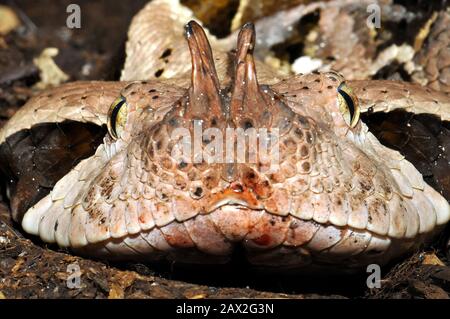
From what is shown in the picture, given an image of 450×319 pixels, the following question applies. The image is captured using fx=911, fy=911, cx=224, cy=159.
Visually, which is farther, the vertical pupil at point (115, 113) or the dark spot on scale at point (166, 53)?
the dark spot on scale at point (166, 53)

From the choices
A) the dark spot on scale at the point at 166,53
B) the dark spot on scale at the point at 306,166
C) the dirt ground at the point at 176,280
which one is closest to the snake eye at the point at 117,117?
the dirt ground at the point at 176,280

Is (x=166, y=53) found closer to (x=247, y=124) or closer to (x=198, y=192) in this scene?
(x=247, y=124)

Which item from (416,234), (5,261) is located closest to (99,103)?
(5,261)

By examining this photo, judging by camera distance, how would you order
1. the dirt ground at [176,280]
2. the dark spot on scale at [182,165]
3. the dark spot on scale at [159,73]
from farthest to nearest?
1. the dark spot on scale at [159,73]
2. the dirt ground at [176,280]
3. the dark spot on scale at [182,165]

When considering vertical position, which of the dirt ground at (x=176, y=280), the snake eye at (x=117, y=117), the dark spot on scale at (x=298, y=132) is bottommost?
the dirt ground at (x=176, y=280)

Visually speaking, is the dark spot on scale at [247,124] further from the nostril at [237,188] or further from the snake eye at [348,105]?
the snake eye at [348,105]

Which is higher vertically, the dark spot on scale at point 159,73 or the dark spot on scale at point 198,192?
the dark spot on scale at point 159,73

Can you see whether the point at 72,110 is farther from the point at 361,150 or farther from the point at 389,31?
the point at 389,31
